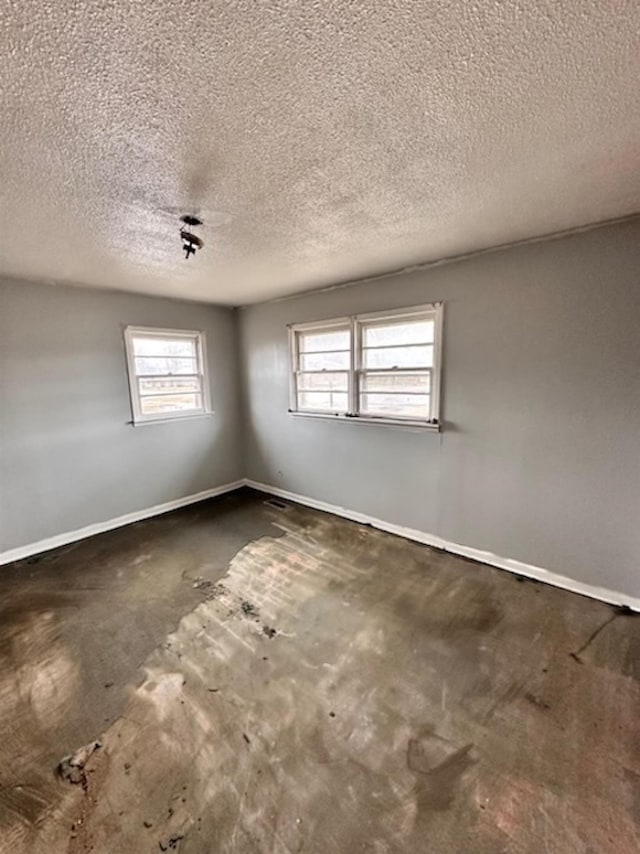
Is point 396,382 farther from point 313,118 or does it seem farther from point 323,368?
point 313,118

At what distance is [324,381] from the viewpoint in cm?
392

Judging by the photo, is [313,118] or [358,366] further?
[358,366]

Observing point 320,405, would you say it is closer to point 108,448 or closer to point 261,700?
point 108,448

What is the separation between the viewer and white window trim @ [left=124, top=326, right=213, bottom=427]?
3699 millimetres

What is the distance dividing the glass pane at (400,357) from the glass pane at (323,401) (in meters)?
0.48

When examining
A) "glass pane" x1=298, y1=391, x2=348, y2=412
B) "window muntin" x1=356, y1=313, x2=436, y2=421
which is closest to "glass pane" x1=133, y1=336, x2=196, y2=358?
"glass pane" x1=298, y1=391, x2=348, y2=412

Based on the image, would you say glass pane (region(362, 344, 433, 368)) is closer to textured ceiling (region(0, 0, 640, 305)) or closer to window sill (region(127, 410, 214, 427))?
textured ceiling (region(0, 0, 640, 305))

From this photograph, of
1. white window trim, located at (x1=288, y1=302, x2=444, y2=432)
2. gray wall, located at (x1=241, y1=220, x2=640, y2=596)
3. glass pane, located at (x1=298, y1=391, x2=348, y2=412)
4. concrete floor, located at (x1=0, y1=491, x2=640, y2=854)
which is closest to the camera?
concrete floor, located at (x1=0, y1=491, x2=640, y2=854)

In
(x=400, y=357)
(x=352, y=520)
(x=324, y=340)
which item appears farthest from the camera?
(x=324, y=340)

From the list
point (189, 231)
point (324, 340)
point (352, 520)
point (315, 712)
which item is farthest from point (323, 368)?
point (315, 712)

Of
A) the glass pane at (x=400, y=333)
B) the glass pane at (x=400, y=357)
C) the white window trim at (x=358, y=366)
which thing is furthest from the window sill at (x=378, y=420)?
the glass pane at (x=400, y=333)

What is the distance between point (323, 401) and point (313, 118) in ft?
9.37

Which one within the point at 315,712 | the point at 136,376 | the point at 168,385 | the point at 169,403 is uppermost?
the point at 136,376

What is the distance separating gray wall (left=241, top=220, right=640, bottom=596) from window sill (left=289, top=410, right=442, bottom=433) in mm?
70
